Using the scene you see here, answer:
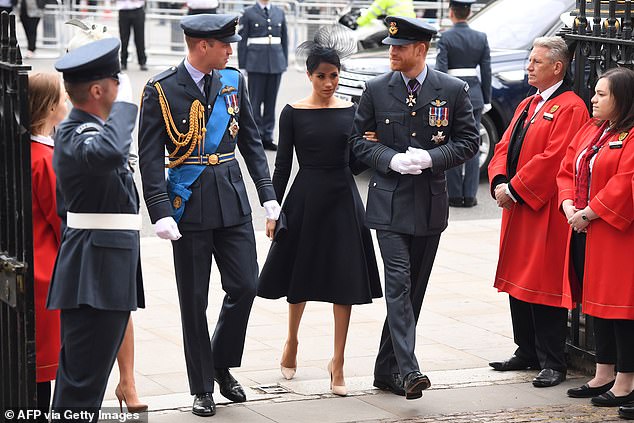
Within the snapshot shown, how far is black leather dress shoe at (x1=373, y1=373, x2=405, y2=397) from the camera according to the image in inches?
254

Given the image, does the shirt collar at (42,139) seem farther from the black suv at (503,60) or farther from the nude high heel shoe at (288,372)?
the black suv at (503,60)

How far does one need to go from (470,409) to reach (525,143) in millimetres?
1482

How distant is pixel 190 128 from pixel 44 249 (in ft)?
3.15

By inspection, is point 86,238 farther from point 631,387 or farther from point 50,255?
point 631,387

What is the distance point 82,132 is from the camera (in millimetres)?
4730

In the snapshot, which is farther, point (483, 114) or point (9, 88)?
point (483, 114)

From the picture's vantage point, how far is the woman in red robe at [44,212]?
5449 millimetres

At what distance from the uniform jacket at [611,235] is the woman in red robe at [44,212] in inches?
101

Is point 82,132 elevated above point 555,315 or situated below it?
above

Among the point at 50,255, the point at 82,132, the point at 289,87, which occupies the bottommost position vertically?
the point at 289,87

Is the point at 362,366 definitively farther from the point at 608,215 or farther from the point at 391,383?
the point at 608,215

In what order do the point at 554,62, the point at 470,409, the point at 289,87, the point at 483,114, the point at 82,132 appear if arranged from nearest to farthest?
the point at 82,132, the point at 470,409, the point at 554,62, the point at 483,114, the point at 289,87

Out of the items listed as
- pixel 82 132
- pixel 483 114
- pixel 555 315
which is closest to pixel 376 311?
pixel 555 315

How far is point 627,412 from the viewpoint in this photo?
6.00m
